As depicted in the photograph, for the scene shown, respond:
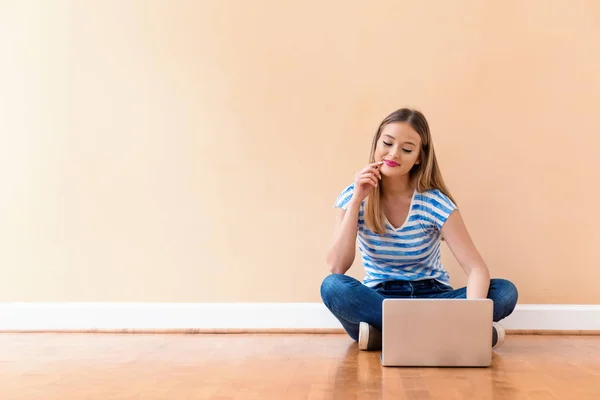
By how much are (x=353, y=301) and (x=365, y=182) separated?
1.06ft

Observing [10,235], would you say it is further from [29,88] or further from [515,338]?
[515,338]

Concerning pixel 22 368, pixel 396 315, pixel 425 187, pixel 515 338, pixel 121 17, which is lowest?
pixel 515 338

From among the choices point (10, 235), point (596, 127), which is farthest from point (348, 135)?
point (10, 235)

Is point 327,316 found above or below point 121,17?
below

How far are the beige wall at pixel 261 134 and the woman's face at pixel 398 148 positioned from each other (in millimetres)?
270

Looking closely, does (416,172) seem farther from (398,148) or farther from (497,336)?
(497,336)

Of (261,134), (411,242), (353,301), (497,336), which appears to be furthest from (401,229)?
(261,134)

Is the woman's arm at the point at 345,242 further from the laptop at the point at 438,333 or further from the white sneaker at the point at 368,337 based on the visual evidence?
the laptop at the point at 438,333

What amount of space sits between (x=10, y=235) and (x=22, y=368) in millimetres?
866

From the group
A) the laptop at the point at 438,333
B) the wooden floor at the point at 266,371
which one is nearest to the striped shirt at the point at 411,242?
the wooden floor at the point at 266,371

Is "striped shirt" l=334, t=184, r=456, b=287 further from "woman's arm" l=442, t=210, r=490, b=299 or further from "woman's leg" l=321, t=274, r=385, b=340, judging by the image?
"woman's leg" l=321, t=274, r=385, b=340

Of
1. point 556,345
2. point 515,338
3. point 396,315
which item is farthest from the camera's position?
point 515,338

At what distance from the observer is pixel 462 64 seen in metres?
2.19

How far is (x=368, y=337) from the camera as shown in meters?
1.75
